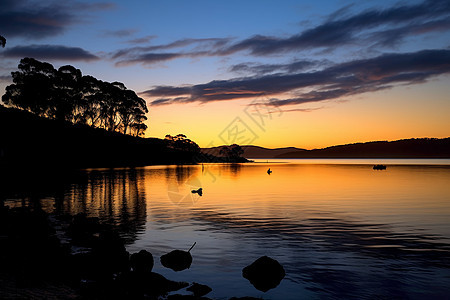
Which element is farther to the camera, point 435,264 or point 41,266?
point 435,264

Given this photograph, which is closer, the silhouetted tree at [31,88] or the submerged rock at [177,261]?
the submerged rock at [177,261]

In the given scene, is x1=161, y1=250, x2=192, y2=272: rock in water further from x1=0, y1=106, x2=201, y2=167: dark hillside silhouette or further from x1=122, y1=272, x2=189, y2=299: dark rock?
x1=0, y1=106, x2=201, y2=167: dark hillside silhouette

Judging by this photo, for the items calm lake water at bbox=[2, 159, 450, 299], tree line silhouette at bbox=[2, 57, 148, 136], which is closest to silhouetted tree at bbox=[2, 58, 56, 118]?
tree line silhouette at bbox=[2, 57, 148, 136]

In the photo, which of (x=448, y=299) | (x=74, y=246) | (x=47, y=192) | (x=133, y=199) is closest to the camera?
(x=448, y=299)

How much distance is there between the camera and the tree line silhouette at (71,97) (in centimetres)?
A: 10438

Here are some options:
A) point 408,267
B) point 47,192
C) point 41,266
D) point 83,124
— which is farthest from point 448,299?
point 83,124

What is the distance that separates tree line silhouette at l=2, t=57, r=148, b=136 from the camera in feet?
342

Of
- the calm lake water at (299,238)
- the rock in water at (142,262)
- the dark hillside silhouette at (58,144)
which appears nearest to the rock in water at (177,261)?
the calm lake water at (299,238)

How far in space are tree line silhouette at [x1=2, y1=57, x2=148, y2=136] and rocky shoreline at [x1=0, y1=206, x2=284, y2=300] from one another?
9887 cm

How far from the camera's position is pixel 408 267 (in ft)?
55.4

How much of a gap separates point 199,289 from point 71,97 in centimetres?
11873

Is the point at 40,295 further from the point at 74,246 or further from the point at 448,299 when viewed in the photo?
the point at 448,299

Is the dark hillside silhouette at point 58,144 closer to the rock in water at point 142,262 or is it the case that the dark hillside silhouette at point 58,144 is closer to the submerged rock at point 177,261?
the submerged rock at point 177,261

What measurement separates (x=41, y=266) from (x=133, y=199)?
31.5 m
